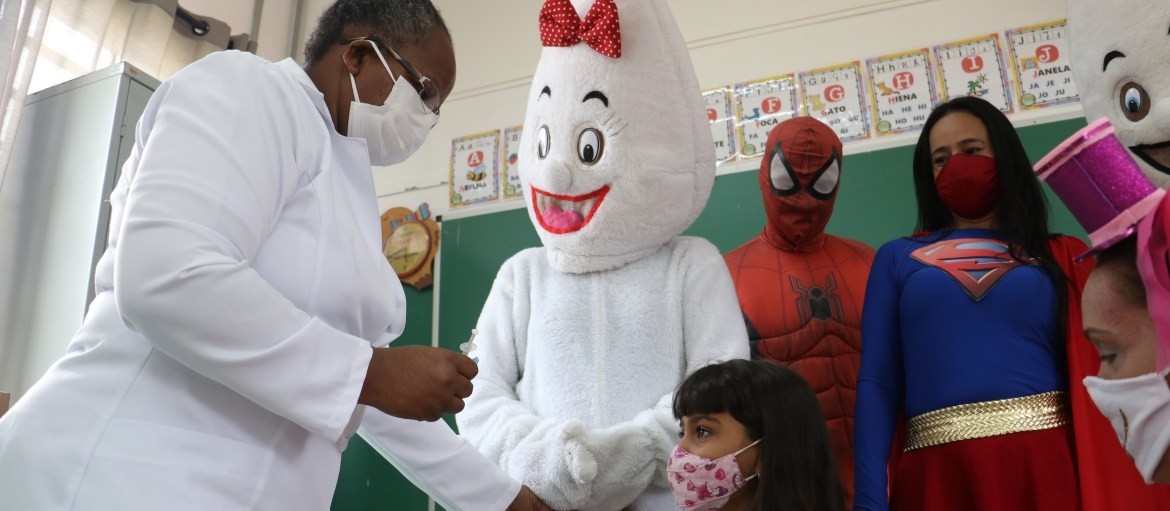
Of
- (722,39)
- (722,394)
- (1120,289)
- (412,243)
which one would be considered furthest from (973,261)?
(412,243)

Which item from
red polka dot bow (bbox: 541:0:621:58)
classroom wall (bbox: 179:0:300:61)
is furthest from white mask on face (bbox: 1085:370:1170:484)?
classroom wall (bbox: 179:0:300:61)

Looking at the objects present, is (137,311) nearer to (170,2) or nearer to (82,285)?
(82,285)

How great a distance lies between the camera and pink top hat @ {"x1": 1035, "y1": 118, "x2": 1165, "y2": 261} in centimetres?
94

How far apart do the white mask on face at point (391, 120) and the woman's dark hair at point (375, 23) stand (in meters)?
0.04

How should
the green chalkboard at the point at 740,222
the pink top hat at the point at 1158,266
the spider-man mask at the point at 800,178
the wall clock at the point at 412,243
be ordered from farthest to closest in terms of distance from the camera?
the wall clock at the point at 412,243, the green chalkboard at the point at 740,222, the spider-man mask at the point at 800,178, the pink top hat at the point at 1158,266

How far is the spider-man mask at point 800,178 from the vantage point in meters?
2.08

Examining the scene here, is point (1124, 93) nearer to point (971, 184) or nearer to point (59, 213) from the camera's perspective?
point (971, 184)

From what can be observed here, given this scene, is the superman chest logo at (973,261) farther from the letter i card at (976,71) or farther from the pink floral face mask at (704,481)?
the letter i card at (976,71)

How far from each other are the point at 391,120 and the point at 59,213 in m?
1.47

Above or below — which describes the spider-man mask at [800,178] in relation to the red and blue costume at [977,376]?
above

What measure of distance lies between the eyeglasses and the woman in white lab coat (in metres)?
0.14

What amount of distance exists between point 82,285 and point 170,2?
1.38 meters

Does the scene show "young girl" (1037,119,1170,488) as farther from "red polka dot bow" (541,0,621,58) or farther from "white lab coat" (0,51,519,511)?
"red polka dot bow" (541,0,621,58)

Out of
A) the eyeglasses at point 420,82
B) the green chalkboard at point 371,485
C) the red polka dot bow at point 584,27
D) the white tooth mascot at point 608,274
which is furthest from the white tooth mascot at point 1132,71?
the green chalkboard at point 371,485
